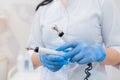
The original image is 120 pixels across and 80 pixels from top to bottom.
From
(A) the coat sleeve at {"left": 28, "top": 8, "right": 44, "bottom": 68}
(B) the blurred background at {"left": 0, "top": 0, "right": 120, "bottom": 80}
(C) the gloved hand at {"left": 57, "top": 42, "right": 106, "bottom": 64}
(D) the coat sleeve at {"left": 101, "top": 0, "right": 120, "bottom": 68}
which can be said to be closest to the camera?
(C) the gloved hand at {"left": 57, "top": 42, "right": 106, "bottom": 64}

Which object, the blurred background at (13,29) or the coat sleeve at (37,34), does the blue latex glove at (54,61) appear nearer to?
the coat sleeve at (37,34)

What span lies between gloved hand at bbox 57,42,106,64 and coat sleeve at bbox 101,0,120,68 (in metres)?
0.13

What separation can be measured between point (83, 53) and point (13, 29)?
1.24 metres

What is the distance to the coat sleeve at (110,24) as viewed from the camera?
0.83 metres

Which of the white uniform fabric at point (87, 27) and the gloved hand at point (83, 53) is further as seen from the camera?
the white uniform fabric at point (87, 27)

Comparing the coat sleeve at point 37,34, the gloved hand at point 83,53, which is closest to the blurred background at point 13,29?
the coat sleeve at point 37,34

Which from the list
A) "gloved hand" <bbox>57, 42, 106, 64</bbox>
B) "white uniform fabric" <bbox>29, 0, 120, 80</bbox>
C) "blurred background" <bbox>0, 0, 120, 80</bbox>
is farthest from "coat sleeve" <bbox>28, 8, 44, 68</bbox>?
"blurred background" <bbox>0, 0, 120, 80</bbox>

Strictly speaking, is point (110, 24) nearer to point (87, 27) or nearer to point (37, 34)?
point (87, 27)

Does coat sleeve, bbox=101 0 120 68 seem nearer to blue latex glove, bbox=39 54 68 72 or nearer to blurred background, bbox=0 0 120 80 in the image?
blue latex glove, bbox=39 54 68 72

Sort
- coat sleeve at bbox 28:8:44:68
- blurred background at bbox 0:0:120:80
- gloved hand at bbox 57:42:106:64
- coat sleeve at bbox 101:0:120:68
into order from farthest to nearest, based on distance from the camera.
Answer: blurred background at bbox 0:0:120:80
coat sleeve at bbox 28:8:44:68
coat sleeve at bbox 101:0:120:68
gloved hand at bbox 57:42:106:64

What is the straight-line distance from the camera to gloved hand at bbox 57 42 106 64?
707mm

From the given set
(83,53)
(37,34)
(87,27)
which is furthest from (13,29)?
(83,53)

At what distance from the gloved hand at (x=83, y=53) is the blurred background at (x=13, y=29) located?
3.70 ft

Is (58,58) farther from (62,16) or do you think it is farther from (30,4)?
(30,4)
